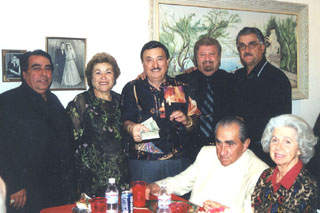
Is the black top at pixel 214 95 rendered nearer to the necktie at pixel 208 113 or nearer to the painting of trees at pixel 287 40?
the necktie at pixel 208 113

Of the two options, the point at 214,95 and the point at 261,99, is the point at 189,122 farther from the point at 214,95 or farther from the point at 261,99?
the point at 261,99

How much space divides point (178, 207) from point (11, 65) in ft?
6.57

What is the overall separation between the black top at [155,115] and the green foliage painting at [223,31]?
0.81 metres

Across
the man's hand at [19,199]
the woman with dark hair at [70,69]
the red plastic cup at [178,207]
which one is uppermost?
the woman with dark hair at [70,69]

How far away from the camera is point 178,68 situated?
3760mm

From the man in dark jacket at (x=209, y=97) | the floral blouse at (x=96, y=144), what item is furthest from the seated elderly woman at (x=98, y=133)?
the man in dark jacket at (x=209, y=97)

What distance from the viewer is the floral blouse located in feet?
9.34

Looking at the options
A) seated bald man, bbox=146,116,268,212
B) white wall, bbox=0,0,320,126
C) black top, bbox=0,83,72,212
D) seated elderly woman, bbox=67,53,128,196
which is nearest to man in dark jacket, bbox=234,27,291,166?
seated bald man, bbox=146,116,268,212

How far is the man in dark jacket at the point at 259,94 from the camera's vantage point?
127 inches

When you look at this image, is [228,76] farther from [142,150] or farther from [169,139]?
[142,150]

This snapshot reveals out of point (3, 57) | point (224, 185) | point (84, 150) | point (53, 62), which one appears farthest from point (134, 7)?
point (224, 185)

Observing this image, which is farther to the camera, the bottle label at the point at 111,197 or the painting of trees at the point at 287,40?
the painting of trees at the point at 287,40

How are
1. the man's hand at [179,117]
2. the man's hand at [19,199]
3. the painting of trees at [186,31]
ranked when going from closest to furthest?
1. the man's hand at [19,199]
2. the man's hand at [179,117]
3. the painting of trees at [186,31]

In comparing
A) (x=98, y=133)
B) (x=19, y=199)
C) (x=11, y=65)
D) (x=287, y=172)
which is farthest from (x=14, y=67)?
(x=287, y=172)
